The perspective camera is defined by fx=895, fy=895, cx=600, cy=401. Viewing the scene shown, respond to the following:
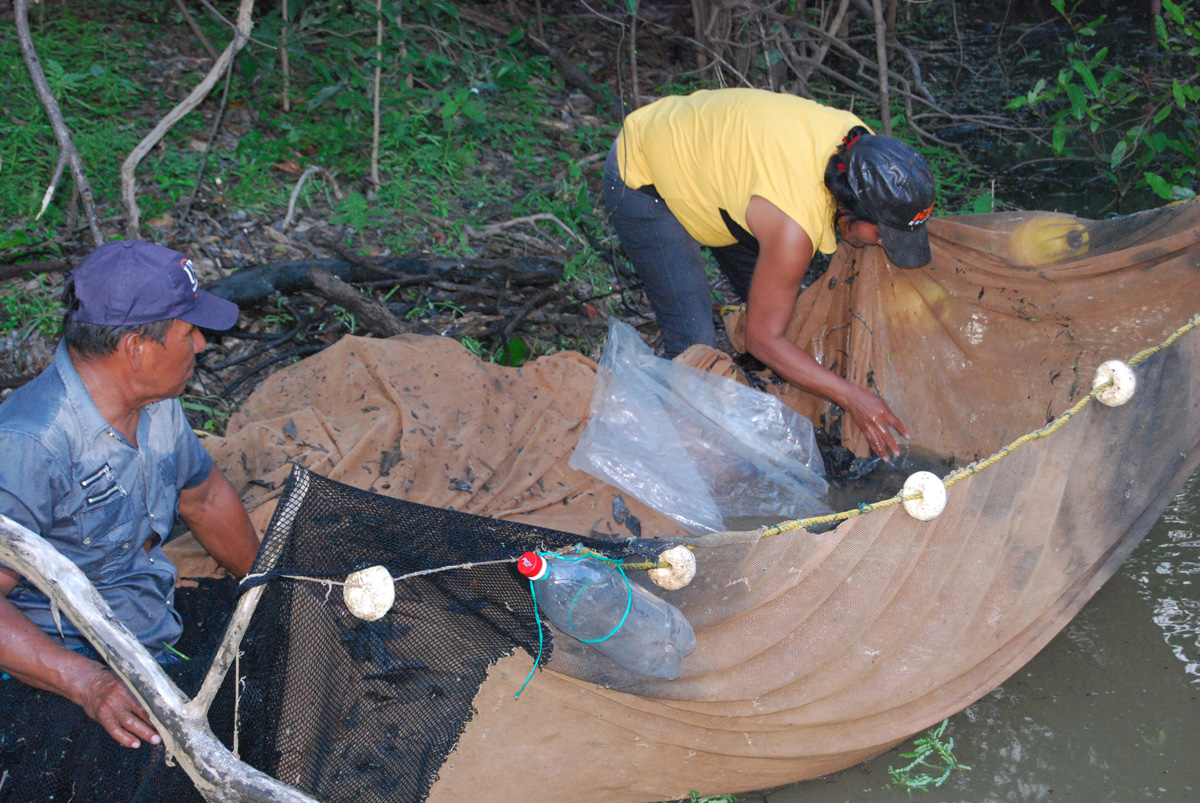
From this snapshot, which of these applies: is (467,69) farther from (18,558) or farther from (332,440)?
(18,558)

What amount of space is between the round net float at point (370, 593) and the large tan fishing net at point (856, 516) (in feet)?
0.45

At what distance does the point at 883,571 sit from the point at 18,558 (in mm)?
1569

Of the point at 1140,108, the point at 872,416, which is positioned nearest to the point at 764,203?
the point at 872,416

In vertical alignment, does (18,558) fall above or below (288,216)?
above

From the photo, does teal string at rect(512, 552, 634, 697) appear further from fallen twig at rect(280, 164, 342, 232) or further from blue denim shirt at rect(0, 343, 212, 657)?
fallen twig at rect(280, 164, 342, 232)

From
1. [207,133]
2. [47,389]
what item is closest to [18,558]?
[47,389]

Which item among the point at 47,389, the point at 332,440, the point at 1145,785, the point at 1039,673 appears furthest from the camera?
the point at 332,440

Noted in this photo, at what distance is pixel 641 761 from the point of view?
5.96ft

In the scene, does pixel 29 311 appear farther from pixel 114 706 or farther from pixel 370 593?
pixel 370 593

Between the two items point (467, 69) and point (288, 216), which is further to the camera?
point (467, 69)

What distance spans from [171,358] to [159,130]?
228 centimetres

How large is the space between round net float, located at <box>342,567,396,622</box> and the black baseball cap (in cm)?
155

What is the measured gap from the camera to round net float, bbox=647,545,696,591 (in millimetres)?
1632

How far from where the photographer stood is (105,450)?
1754mm
